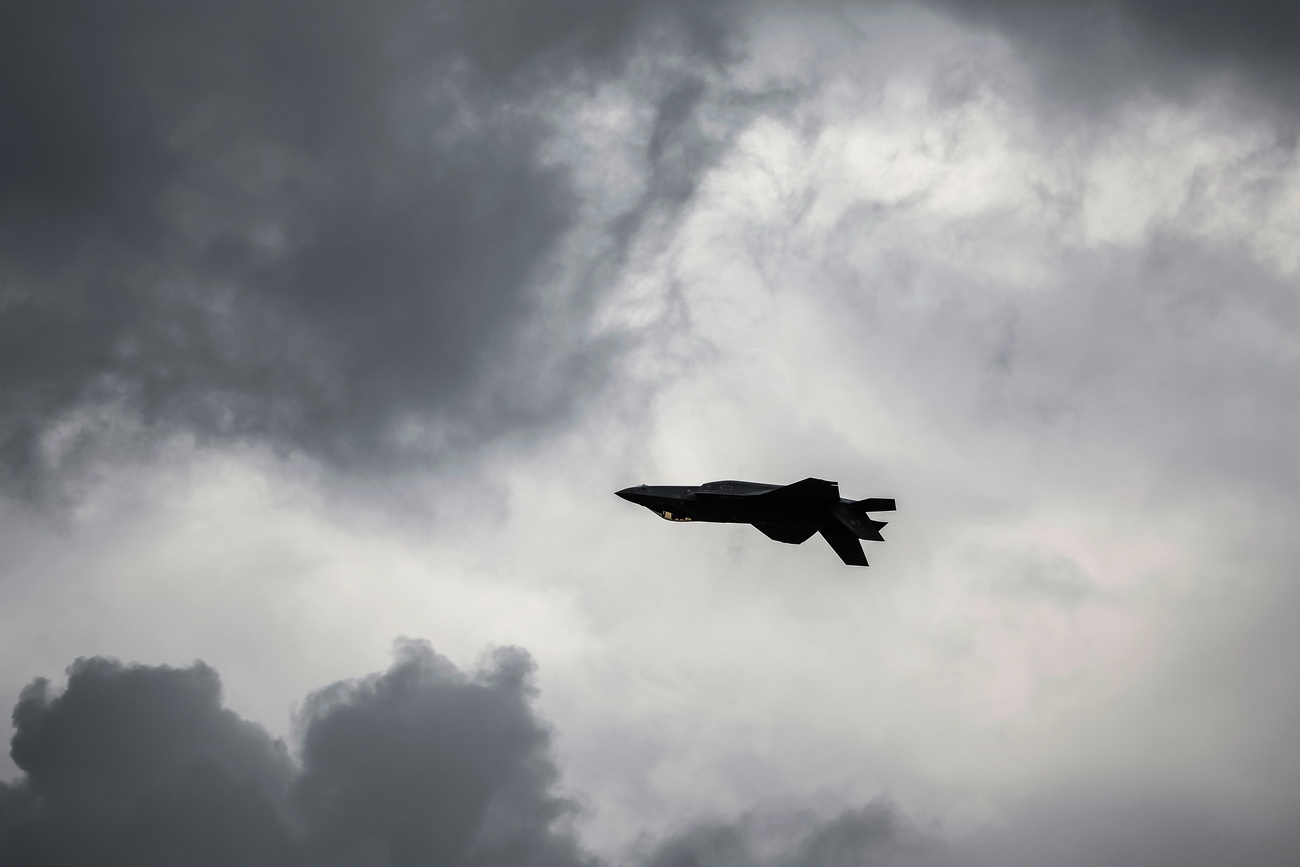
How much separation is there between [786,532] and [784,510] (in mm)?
3158

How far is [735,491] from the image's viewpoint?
111375mm

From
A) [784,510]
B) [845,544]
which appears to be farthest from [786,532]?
[845,544]

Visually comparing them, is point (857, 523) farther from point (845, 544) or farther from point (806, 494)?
point (806, 494)

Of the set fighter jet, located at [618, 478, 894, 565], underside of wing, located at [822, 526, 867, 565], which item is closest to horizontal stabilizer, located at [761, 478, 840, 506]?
fighter jet, located at [618, 478, 894, 565]

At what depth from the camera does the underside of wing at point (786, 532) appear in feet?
366

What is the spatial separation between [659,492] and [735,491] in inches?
322

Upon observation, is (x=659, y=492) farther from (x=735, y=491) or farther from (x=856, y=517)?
(x=856, y=517)

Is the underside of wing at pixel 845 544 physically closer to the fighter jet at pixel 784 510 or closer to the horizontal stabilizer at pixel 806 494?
the fighter jet at pixel 784 510

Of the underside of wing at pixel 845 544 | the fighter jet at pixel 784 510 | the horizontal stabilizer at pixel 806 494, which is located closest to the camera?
the horizontal stabilizer at pixel 806 494

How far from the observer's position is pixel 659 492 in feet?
377

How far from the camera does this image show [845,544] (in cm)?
11169

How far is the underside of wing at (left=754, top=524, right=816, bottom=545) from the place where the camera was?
112 m

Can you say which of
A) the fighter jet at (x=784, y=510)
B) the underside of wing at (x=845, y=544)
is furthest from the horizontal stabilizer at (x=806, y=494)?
the underside of wing at (x=845, y=544)

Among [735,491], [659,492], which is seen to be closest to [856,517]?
[735,491]
